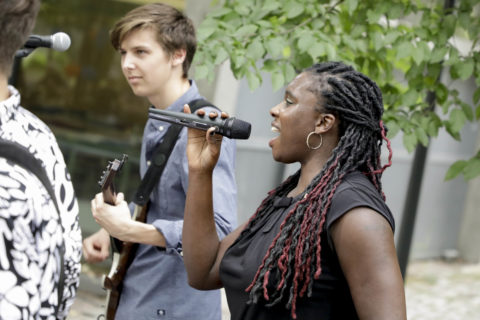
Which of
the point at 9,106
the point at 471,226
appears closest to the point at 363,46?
the point at 9,106

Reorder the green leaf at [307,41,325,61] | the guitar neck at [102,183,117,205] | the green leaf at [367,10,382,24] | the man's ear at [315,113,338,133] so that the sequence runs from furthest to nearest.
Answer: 1. the green leaf at [367,10,382,24]
2. the green leaf at [307,41,325,61]
3. the guitar neck at [102,183,117,205]
4. the man's ear at [315,113,338,133]

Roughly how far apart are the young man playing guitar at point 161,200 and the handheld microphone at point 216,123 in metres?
0.41

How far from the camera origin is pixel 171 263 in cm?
260

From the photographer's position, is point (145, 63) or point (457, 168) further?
point (457, 168)

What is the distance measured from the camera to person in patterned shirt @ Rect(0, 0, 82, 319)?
1372mm

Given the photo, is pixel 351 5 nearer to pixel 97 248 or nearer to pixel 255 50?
Result: pixel 255 50

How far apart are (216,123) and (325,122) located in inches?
12.7

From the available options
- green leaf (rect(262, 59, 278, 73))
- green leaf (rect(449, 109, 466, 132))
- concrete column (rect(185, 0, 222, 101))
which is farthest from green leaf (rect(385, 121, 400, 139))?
concrete column (rect(185, 0, 222, 101))

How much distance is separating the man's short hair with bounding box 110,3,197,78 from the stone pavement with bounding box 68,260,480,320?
318 cm

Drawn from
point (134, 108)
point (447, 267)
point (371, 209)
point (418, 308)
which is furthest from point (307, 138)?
point (447, 267)

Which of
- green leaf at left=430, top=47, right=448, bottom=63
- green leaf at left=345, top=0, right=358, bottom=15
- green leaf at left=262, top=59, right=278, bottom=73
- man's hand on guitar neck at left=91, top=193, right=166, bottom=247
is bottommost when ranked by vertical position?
man's hand on guitar neck at left=91, top=193, right=166, bottom=247

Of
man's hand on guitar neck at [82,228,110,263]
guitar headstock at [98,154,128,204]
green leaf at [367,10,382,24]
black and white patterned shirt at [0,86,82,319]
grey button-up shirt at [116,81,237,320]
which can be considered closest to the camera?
black and white patterned shirt at [0,86,82,319]

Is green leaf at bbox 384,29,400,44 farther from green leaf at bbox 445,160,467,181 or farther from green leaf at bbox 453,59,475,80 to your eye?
green leaf at bbox 445,160,467,181

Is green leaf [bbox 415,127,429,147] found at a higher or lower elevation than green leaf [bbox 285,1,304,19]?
lower
